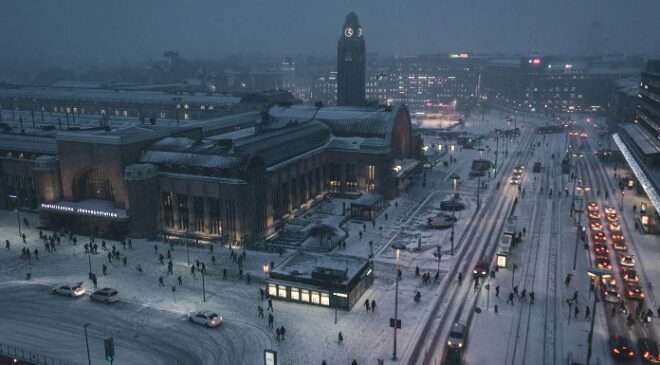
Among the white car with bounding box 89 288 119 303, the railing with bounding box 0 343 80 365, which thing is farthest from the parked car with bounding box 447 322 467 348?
the white car with bounding box 89 288 119 303

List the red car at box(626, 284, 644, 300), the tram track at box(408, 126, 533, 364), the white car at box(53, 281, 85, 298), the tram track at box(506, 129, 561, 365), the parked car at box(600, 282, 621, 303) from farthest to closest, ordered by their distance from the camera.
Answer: the white car at box(53, 281, 85, 298), the red car at box(626, 284, 644, 300), the parked car at box(600, 282, 621, 303), the tram track at box(408, 126, 533, 364), the tram track at box(506, 129, 561, 365)

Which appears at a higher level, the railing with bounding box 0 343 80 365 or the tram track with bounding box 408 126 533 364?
the railing with bounding box 0 343 80 365

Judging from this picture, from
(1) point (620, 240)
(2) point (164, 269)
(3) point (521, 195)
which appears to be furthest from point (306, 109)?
(1) point (620, 240)

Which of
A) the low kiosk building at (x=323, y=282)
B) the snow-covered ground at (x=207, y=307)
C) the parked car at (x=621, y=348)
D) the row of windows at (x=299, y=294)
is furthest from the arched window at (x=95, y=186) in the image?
the parked car at (x=621, y=348)

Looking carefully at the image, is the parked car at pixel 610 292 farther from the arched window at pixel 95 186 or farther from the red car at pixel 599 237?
the arched window at pixel 95 186

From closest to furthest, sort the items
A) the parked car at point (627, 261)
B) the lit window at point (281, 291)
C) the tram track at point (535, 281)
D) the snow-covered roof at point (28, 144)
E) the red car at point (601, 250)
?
the tram track at point (535, 281)
the lit window at point (281, 291)
the parked car at point (627, 261)
the red car at point (601, 250)
the snow-covered roof at point (28, 144)

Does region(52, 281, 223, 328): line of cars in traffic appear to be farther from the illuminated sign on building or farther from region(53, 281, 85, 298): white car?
the illuminated sign on building
